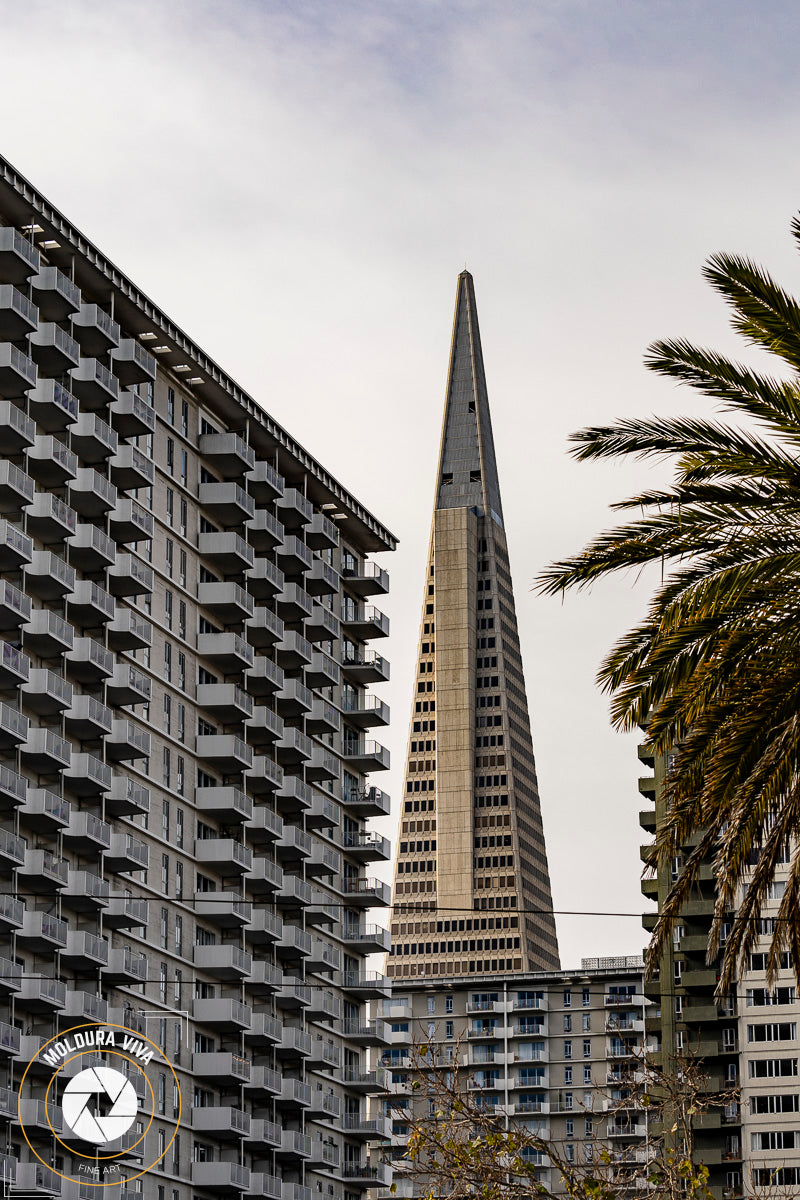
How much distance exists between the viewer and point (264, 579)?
310 feet

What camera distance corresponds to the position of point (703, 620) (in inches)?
979

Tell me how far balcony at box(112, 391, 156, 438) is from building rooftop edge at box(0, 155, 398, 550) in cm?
443

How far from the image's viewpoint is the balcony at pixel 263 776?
3629 inches

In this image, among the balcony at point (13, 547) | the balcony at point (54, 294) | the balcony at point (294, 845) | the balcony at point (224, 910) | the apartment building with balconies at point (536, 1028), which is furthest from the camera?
the apartment building with balconies at point (536, 1028)

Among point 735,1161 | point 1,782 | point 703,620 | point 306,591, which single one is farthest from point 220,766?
point 703,620

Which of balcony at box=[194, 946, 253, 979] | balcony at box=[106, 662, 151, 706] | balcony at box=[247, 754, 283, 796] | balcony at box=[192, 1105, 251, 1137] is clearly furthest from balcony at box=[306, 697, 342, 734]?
balcony at box=[192, 1105, 251, 1137]

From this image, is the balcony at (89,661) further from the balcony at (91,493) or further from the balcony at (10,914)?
the balcony at (10,914)

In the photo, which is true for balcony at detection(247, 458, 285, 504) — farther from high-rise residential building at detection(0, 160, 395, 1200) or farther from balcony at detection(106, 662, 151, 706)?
balcony at detection(106, 662, 151, 706)

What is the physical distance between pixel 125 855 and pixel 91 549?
11.3 metres

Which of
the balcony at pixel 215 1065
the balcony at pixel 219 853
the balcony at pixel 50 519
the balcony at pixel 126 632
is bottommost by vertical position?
the balcony at pixel 215 1065

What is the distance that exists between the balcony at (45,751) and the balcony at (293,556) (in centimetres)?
2763

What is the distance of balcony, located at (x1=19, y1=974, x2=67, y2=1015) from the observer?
225ft

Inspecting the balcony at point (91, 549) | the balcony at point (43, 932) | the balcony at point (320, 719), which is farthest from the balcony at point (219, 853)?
the balcony at point (43, 932)

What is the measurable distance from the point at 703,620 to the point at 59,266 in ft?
189
